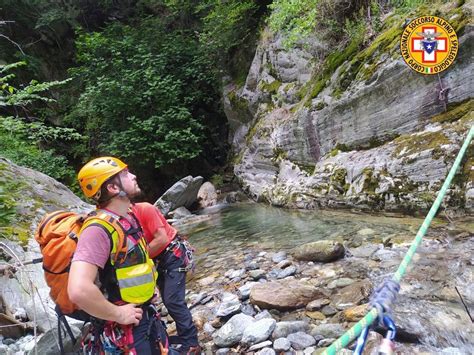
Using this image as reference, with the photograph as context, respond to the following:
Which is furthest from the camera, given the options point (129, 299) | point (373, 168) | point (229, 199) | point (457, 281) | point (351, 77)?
point (229, 199)

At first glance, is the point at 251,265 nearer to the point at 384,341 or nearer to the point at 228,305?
the point at 228,305

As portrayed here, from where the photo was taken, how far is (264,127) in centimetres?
1293

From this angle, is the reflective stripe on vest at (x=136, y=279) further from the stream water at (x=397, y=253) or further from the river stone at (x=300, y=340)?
the stream water at (x=397, y=253)

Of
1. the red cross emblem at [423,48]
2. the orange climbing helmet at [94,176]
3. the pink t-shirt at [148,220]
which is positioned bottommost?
the pink t-shirt at [148,220]

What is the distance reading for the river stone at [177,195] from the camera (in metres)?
13.9

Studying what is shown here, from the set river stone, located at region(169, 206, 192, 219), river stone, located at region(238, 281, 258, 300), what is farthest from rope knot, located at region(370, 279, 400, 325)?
river stone, located at region(169, 206, 192, 219)

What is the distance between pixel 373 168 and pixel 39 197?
6398mm

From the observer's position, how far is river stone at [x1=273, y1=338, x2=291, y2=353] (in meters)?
3.25

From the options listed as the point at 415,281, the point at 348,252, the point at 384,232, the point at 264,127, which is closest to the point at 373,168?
the point at 384,232

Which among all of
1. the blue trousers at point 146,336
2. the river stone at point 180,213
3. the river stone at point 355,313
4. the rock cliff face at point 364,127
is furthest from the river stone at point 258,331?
the river stone at point 180,213

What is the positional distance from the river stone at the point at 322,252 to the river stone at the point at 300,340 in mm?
1996

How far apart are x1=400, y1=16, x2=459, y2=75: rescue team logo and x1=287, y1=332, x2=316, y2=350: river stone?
5320mm

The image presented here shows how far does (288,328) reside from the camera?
11.5 feet

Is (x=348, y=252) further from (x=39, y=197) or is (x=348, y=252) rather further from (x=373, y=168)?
(x=39, y=197)
